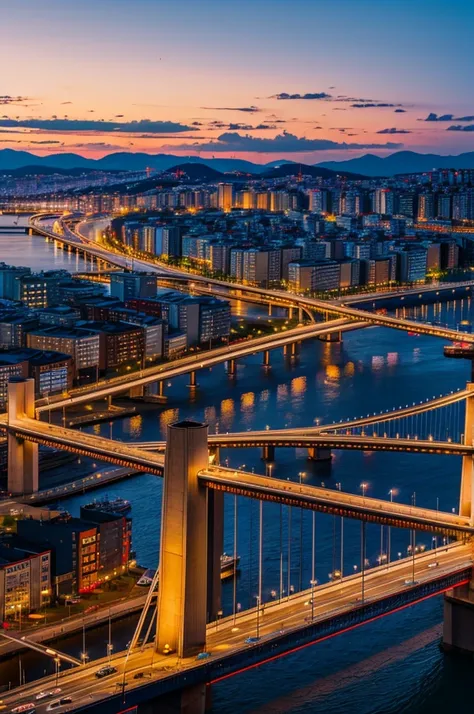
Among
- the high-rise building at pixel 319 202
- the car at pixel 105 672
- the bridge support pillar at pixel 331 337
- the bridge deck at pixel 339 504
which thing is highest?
the bridge deck at pixel 339 504

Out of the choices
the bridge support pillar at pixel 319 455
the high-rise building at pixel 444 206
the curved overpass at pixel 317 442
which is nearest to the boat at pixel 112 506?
the curved overpass at pixel 317 442

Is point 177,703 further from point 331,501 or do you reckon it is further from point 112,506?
point 112,506

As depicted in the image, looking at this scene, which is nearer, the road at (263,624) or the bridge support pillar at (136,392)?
the road at (263,624)

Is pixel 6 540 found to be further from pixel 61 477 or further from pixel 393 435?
pixel 393 435

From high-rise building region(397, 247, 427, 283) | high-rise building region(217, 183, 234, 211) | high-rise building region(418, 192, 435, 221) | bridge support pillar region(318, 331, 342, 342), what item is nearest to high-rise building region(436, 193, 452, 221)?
high-rise building region(418, 192, 435, 221)

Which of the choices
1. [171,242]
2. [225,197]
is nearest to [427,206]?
[225,197]

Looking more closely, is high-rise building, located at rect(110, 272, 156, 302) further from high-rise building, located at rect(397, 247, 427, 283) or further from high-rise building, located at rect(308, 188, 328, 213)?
high-rise building, located at rect(308, 188, 328, 213)

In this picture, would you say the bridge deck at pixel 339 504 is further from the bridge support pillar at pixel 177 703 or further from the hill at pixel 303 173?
the hill at pixel 303 173
